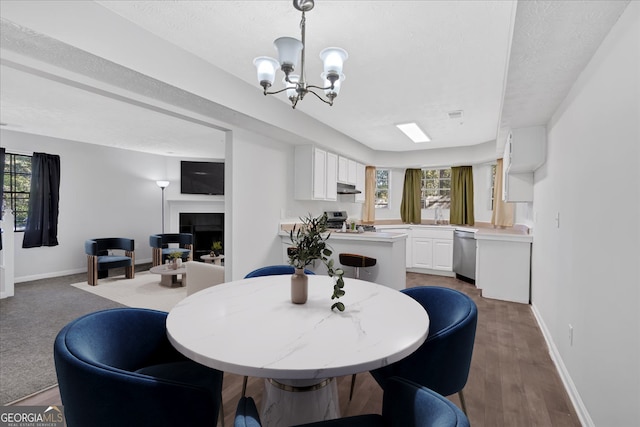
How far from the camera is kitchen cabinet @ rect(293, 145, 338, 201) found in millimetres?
4512

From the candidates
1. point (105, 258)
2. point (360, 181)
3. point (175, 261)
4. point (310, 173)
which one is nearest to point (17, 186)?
point (105, 258)

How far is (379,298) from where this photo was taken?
1697mm

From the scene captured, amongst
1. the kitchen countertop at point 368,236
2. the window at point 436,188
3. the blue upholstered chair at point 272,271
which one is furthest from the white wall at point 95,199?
the blue upholstered chair at point 272,271

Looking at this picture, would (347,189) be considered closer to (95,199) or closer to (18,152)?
(95,199)

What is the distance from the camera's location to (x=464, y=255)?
5.35m

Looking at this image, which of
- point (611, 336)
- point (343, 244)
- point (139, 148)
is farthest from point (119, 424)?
point (139, 148)

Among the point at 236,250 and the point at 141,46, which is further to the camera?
the point at 236,250

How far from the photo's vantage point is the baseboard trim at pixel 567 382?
1812 mm

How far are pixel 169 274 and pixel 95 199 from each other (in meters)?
2.67

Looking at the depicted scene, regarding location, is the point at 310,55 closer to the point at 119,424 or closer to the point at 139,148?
the point at 119,424

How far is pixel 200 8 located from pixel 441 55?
68.7 inches

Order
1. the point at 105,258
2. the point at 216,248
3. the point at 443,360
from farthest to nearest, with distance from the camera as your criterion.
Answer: the point at 216,248 → the point at 105,258 → the point at 443,360

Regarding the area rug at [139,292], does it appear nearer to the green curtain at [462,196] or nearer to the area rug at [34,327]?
the area rug at [34,327]

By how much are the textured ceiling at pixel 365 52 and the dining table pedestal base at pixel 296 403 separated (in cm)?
191
